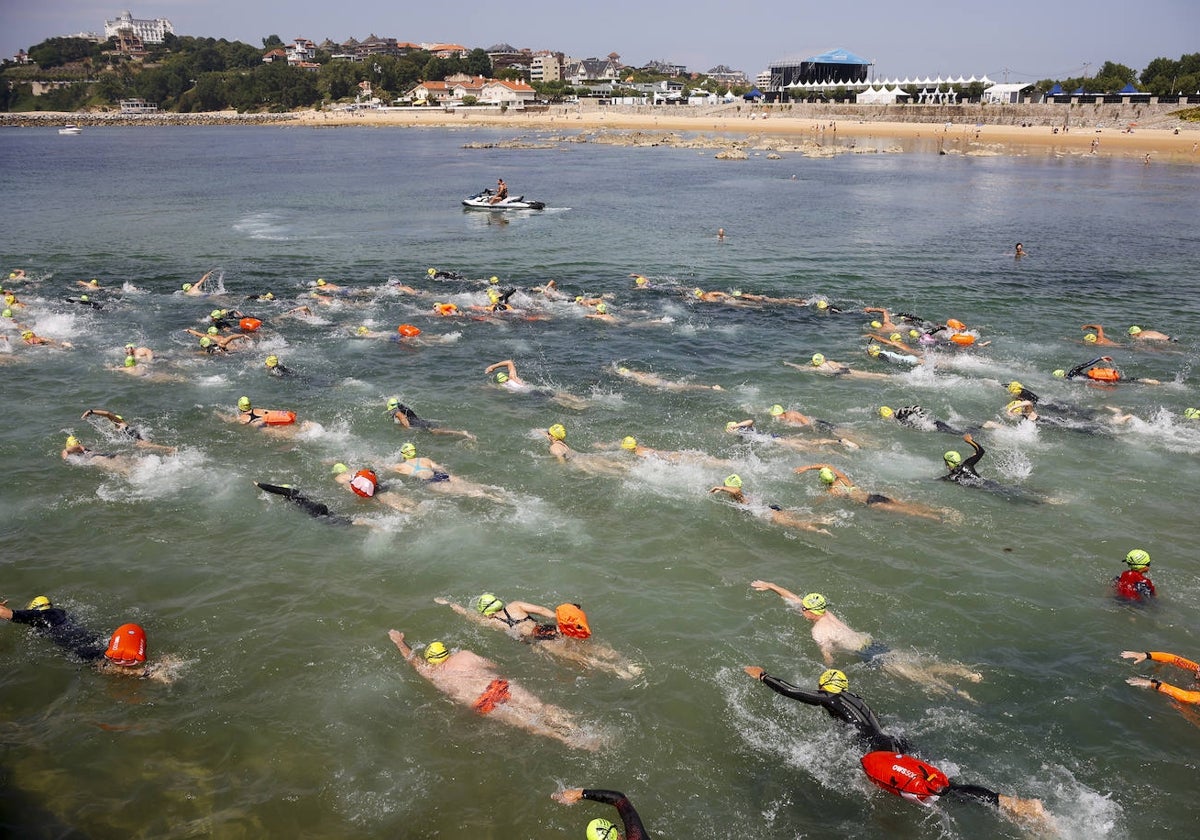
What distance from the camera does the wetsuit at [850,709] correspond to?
9.86 meters

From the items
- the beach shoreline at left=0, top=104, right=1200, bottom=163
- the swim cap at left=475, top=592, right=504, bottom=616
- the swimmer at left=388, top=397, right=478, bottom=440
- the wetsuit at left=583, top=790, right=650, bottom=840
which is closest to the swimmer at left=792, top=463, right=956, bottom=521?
the swim cap at left=475, top=592, right=504, bottom=616

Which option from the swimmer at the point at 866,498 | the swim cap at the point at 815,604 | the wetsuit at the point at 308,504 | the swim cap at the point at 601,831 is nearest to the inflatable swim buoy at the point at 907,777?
the swim cap at the point at 815,604

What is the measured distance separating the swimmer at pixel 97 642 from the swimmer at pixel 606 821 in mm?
6798

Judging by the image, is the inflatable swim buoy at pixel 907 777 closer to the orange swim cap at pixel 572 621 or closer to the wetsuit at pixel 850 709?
the wetsuit at pixel 850 709

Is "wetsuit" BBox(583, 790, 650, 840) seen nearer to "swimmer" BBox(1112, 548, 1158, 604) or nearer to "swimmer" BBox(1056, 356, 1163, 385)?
"swimmer" BBox(1112, 548, 1158, 604)

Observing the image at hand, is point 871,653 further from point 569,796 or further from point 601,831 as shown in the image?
point 601,831

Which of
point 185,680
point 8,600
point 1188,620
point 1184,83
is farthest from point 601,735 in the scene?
point 1184,83

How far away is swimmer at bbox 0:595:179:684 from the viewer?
1176 centimetres

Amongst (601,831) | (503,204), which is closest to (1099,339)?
(601,831)

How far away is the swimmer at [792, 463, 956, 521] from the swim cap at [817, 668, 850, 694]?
617 centimetres

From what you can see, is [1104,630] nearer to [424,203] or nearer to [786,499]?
[786,499]

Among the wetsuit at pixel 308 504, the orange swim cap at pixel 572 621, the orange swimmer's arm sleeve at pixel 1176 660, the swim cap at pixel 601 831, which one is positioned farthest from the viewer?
the wetsuit at pixel 308 504

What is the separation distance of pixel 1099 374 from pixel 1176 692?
13.9m

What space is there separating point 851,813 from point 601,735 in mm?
3422
